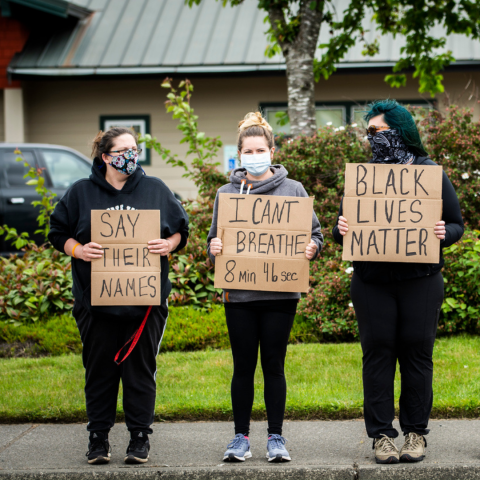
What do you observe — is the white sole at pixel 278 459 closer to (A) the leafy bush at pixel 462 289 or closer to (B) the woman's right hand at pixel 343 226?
(B) the woman's right hand at pixel 343 226

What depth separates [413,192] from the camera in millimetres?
3562

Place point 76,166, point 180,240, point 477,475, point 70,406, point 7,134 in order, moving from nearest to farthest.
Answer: point 477,475
point 180,240
point 70,406
point 76,166
point 7,134

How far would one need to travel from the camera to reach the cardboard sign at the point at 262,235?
12.1 feet

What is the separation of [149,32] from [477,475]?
11502mm

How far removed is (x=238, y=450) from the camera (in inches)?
144

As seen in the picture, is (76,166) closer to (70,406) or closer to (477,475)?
(70,406)

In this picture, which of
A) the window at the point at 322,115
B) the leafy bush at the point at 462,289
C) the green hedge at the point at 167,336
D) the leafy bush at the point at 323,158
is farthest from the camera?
the window at the point at 322,115

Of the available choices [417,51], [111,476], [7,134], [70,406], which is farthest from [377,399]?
[7,134]

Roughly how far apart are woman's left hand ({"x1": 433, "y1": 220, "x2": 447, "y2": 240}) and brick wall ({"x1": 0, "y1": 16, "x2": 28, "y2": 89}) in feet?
36.4

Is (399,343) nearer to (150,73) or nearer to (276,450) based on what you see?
(276,450)

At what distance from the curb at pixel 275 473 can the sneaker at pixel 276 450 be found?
0.06 meters

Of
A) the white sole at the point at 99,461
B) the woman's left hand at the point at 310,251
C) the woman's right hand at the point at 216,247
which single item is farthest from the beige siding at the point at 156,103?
the white sole at the point at 99,461

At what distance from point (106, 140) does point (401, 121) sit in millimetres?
1669

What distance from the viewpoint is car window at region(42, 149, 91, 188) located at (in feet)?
31.6
